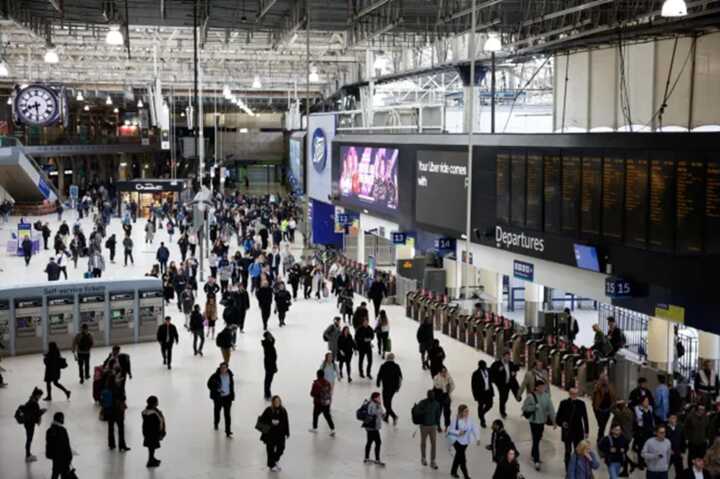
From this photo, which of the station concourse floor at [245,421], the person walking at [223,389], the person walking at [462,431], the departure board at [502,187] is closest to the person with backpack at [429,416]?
the station concourse floor at [245,421]

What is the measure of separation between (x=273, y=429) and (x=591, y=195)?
6.06m

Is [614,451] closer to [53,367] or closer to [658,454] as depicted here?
[658,454]

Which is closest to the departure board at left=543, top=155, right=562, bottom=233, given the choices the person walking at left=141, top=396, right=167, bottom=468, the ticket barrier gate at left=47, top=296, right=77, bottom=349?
the person walking at left=141, top=396, right=167, bottom=468

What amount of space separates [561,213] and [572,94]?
6.01 metres

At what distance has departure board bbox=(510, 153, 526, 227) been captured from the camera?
17375mm

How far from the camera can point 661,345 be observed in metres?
19.4

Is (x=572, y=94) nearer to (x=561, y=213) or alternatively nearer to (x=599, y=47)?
(x=599, y=47)

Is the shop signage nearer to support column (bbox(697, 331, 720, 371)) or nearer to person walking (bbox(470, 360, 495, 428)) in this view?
person walking (bbox(470, 360, 495, 428))

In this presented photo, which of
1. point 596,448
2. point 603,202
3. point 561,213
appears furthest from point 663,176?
point 596,448

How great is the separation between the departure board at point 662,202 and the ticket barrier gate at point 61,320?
1144cm

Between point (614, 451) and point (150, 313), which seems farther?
point (150, 313)

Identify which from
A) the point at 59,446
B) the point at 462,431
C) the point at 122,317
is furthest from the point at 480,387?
the point at 122,317

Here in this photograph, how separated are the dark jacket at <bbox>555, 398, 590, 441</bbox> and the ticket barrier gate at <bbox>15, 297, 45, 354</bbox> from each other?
11.2 m

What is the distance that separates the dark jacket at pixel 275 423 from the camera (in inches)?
493
